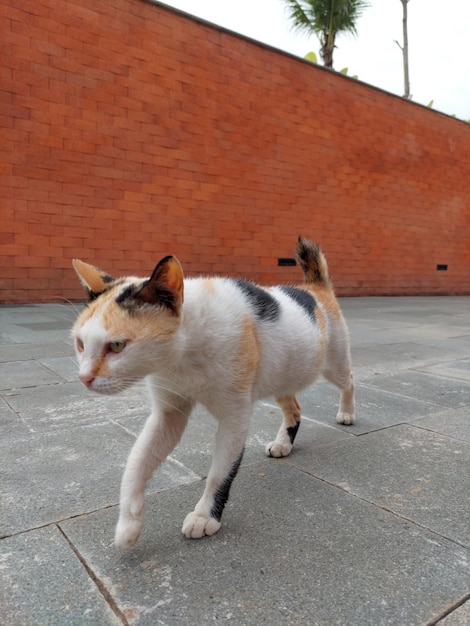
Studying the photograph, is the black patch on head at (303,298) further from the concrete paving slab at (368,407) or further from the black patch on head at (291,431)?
the concrete paving slab at (368,407)

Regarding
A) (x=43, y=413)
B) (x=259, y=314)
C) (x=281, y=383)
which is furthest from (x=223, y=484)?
(x=43, y=413)

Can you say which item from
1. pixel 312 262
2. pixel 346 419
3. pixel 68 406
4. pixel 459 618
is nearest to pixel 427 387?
pixel 346 419

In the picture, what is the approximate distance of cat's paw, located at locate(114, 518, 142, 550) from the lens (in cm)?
157

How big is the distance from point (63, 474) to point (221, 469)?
0.82 m

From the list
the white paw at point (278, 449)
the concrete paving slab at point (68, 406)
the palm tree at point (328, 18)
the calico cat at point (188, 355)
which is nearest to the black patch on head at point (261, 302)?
the calico cat at point (188, 355)

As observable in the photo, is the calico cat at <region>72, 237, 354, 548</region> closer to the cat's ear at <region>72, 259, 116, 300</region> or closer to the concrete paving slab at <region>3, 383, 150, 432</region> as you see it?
the cat's ear at <region>72, 259, 116, 300</region>

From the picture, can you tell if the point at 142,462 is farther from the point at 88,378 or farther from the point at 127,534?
the point at 88,378

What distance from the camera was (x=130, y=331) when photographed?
4.95 feet

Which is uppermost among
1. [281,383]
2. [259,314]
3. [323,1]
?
[323,1]

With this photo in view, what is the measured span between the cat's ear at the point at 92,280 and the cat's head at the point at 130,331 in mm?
159

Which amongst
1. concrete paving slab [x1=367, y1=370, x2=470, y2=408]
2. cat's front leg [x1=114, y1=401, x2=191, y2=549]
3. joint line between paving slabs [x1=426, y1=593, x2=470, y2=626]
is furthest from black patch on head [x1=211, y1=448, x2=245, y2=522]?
concrete paving slab [x1=367, y1=370, x2=470, y2=408]

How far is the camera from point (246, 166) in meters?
10.3

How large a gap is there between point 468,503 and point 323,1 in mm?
20006

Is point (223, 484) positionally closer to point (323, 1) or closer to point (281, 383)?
point (281, 383)
